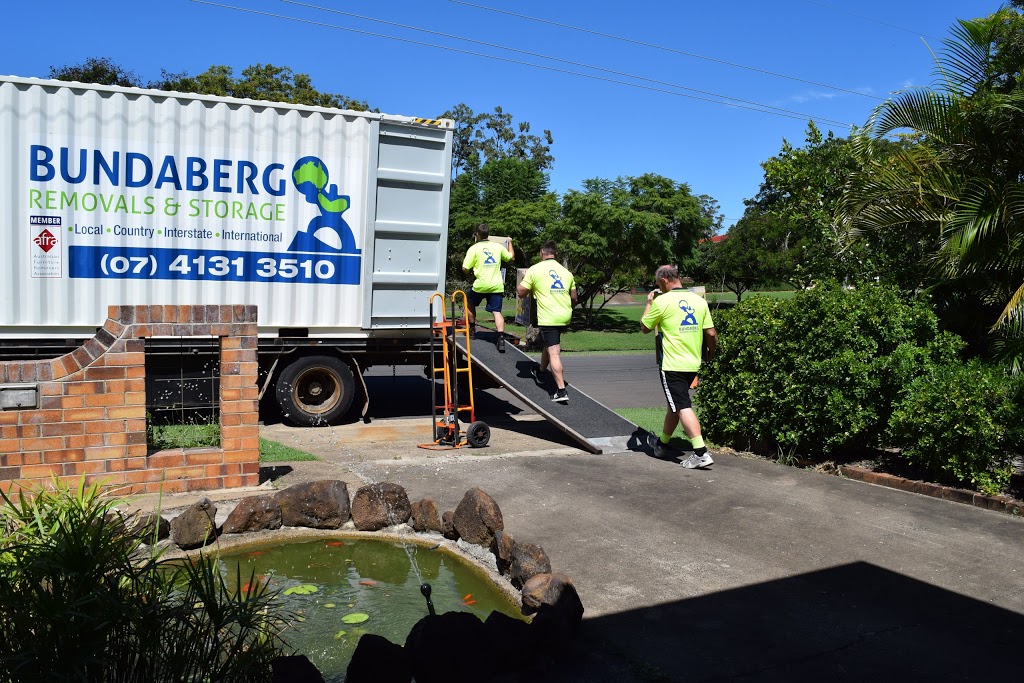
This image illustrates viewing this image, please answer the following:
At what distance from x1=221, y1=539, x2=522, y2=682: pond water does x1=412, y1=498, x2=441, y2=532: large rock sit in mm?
174

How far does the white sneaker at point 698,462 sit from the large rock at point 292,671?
5.46 meters

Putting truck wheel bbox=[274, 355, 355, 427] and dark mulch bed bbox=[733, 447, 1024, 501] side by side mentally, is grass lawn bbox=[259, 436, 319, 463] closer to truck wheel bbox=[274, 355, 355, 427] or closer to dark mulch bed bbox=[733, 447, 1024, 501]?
truck wheel bbox=[274, 355, 355, 427]

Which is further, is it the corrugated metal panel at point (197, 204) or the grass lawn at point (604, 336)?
the grass lawn at point (604, 336)

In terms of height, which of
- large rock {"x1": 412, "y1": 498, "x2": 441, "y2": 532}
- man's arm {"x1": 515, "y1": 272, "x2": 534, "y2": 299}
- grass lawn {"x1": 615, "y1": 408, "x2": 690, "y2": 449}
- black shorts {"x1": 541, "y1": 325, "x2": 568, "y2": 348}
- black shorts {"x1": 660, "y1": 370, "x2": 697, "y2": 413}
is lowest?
grass lawn {"x1": 615, "y1": 408, "x2": 690, "y2": 449}

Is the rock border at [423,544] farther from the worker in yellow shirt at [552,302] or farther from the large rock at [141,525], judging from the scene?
the worker in yellow shirt at [552,302]

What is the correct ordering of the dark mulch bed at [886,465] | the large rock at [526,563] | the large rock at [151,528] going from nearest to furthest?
1. the large rock at [151,528]
2. the large rock at [526,563]
3. the dark mulch bed at [886,465]

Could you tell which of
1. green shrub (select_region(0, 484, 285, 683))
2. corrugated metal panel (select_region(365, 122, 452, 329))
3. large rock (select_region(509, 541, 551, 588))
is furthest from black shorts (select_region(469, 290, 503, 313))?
Result: green shrub (select_region(0, 484, 285, 683))

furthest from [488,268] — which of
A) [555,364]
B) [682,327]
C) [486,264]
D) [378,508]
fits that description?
Answer: [378,508]

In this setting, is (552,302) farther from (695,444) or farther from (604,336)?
(604,336)

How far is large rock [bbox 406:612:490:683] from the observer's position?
3453 millimetres

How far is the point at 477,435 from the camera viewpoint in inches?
356

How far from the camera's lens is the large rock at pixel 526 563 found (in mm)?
4641

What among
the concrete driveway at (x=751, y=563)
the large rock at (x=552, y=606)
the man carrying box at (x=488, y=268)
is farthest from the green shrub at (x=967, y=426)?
the man carrying box at (x=488, y=268)

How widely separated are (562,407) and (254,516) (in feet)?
15.3
